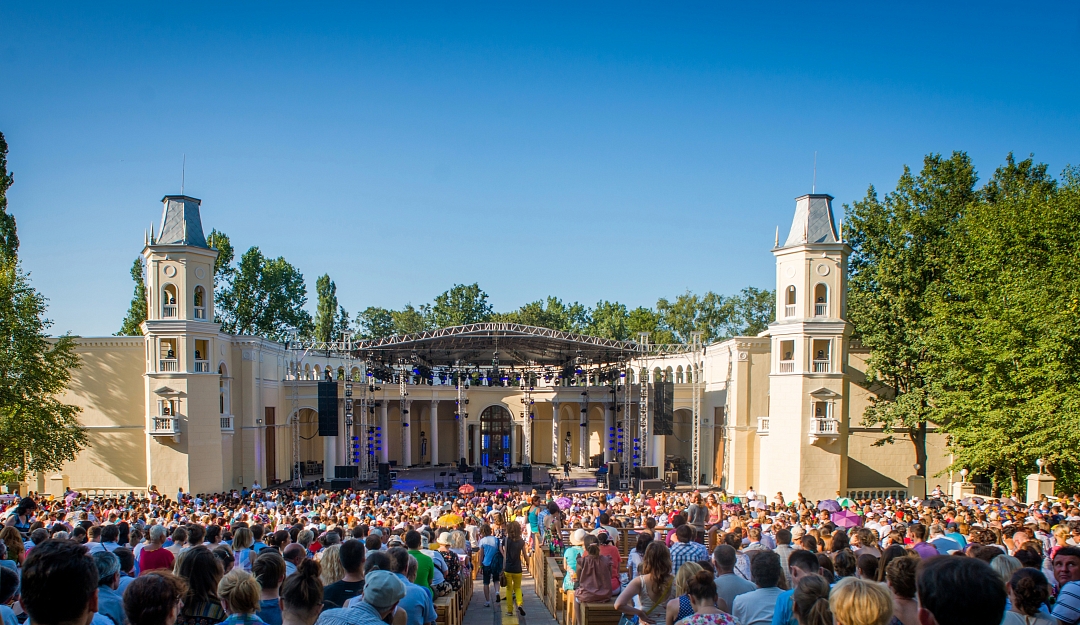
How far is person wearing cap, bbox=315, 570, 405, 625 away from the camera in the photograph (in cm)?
405

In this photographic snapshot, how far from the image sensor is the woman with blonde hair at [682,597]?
4.82 metres

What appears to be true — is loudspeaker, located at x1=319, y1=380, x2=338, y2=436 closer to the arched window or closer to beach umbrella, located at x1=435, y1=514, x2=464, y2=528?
the arched window

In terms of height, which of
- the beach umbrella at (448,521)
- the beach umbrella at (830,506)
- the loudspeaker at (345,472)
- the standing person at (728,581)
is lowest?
the loudspeaker at (345,472)

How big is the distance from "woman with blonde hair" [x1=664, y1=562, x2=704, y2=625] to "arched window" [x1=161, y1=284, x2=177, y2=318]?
84.6 ft

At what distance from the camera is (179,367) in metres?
26.1

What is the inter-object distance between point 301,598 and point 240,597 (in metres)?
0.34

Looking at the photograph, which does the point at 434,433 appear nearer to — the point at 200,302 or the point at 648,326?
the point at 200,302

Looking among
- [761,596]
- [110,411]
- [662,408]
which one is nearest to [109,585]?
[761,596]

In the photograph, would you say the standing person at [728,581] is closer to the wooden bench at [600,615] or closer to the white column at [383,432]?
the wooden bench at [600,615]

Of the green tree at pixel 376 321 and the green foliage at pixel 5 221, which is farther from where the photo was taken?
the green tree at pixel 376 321

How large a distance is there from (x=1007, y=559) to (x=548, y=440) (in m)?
41.1

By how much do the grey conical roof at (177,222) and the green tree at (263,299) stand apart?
1976cm

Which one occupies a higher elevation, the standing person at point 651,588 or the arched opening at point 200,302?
the arched opening at point 200,302

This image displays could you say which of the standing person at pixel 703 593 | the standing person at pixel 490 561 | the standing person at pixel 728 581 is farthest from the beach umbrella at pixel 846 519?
the standing person at pixel 703 593
